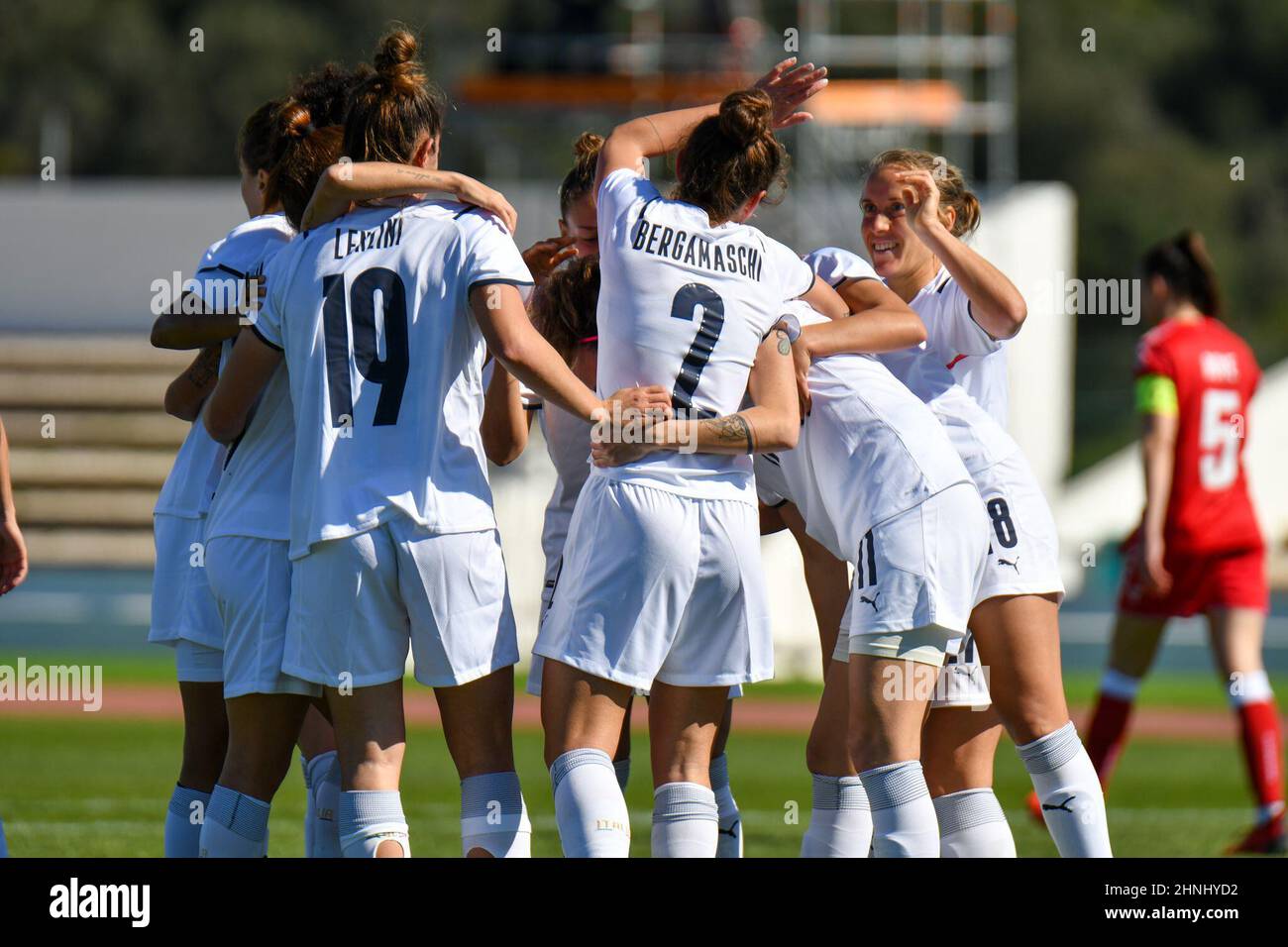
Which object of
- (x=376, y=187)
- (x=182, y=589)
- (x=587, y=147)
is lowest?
(x=182, y=589)

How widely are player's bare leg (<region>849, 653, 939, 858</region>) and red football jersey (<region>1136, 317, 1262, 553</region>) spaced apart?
378cm

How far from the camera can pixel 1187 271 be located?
24.6 ft

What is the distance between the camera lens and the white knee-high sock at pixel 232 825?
4152 mm

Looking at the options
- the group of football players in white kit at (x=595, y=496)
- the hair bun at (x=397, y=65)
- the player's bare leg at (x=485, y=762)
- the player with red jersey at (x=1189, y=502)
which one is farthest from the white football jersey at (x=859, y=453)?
the player with red jersey at (x=1189, y=502)

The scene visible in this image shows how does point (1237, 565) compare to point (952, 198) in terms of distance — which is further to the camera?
point (1237, 565)

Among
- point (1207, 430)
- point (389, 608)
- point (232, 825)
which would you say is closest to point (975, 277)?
point (389, 608)

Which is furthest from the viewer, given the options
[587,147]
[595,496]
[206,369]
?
[587,147]

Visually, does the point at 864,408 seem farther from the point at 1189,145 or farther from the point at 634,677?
the point at 1189,145

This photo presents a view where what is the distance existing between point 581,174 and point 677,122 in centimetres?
64

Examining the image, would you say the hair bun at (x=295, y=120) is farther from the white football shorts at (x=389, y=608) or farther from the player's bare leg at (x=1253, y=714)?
the player's bare leg at (x=1253, y=714)

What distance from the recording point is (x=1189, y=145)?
165 feet

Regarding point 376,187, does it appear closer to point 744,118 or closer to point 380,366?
point 380,366
